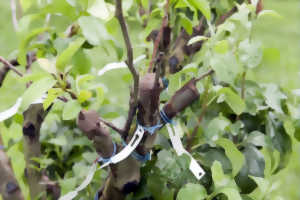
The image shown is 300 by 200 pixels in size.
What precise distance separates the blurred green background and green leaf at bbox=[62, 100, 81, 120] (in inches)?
52.1

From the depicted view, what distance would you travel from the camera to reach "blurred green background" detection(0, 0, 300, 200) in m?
1.93

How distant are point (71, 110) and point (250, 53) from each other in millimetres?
263

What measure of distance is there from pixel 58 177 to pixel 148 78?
38 centimetres

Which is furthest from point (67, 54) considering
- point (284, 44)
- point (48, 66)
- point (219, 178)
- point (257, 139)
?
point (284, 44)

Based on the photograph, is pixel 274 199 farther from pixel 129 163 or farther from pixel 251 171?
pixel 129 163

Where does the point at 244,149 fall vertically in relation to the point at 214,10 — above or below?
below

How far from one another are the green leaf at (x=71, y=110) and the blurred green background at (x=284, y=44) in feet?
4.34

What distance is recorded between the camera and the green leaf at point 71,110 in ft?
1.60

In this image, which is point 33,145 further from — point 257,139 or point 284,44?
point 284,44

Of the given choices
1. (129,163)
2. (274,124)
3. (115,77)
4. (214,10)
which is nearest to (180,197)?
(129,163)

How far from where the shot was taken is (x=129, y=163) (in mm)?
589

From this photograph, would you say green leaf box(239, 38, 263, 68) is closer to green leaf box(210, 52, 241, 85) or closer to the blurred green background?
green leaf box(210, 52, 241, 85)

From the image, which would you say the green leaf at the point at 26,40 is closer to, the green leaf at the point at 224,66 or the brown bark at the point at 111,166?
the brown bark at the point at 111,166

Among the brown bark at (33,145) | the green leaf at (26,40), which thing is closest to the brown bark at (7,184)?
the brown bark at (33,145)
